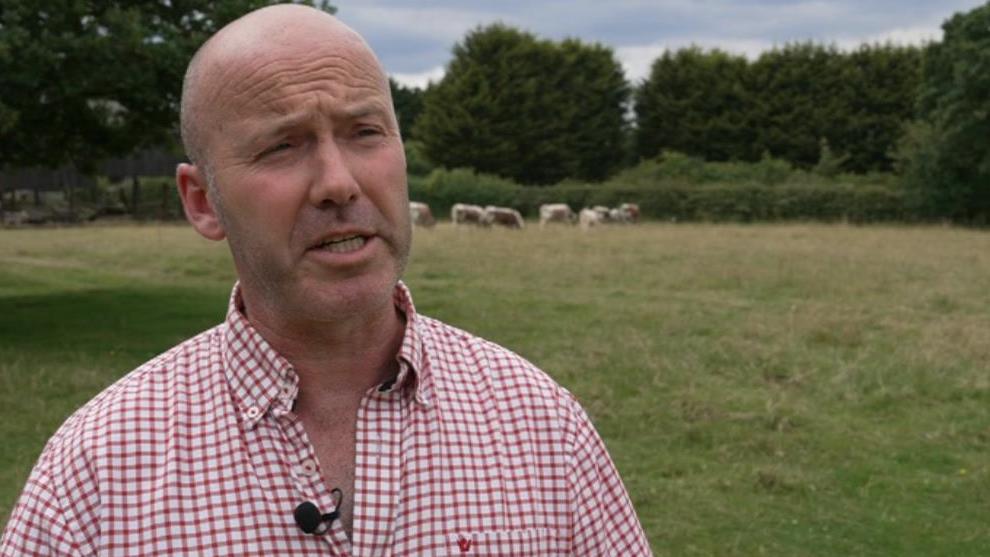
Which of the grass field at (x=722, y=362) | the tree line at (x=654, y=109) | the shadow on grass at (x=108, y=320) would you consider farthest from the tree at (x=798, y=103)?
the shadow on grass at (x=108, y=320)

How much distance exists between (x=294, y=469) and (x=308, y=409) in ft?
0.39

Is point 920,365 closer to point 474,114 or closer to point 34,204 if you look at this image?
point 34,204

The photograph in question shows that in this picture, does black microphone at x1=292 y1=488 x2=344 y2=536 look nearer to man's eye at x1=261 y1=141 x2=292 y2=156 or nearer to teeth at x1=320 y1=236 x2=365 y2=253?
teeth at x1=320 y1=236 x2=365 y2=253

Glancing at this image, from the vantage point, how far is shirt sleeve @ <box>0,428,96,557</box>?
1701mm

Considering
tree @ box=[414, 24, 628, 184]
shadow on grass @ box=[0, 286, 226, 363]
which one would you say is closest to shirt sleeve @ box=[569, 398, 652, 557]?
shadow on grass @ box=[0, 286, 226, 363]

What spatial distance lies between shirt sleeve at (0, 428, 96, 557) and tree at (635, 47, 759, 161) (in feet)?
198

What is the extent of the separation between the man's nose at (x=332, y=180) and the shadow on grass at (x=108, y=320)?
11.0 m

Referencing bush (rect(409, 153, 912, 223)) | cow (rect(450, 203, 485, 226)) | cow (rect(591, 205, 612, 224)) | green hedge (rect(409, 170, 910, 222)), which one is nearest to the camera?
cow (rect(450, 203, 485, 226))

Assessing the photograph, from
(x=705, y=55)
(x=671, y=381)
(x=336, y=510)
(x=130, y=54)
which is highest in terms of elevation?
(x=705, y=55)

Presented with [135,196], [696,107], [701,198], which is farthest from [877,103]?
[135,196]

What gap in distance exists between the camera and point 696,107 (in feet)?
205

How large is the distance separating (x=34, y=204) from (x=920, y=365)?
4510cm

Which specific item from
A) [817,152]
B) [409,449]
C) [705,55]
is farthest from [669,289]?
[705,55]

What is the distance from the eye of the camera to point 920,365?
1116cm
